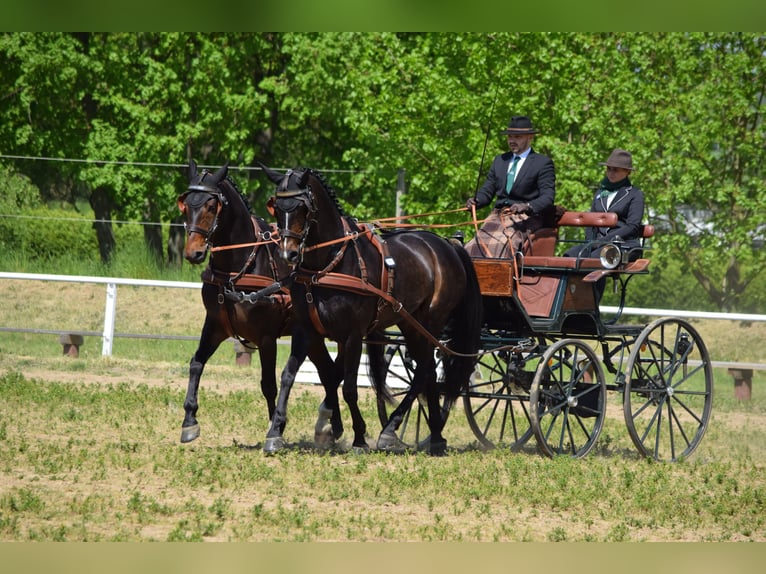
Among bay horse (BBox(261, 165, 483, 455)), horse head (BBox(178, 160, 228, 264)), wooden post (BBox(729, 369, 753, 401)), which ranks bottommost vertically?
wooden post (BBox(729, 369, 753, 401))

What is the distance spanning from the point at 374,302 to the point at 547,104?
33.1 feet

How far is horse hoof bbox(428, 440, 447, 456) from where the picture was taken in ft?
32.5

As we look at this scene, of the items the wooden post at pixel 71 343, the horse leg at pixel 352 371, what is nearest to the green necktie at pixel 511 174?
the horse leg at pixel 352 371

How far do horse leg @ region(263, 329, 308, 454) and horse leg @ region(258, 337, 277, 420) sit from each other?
68cm

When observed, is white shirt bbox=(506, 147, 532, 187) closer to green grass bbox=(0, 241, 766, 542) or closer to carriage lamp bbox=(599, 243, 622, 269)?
carriage lamp bbox=(599, 243, 622, 269)

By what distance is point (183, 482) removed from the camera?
8.10 metres

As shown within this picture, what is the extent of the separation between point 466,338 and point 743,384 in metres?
6.95

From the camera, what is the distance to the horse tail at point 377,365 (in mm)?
10039

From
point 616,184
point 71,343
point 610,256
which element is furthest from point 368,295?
point 71,343

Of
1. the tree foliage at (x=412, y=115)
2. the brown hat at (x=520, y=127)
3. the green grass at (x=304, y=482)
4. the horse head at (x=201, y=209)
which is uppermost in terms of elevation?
the tree foliage at (x=412, y=115)

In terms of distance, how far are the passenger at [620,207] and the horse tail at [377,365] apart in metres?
1.89

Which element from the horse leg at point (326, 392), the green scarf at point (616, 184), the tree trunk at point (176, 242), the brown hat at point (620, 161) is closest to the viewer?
the horse leg at point (326, 392)

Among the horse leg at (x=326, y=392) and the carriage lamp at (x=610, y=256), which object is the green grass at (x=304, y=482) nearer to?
the horse leg at (x=326, y=392)

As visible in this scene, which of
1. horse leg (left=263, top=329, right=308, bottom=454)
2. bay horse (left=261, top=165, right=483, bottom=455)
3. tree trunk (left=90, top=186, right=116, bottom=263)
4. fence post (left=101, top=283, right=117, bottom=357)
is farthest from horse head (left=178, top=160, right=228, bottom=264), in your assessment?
tree trunk (left=90, top=186, right=116, bottom=263)
